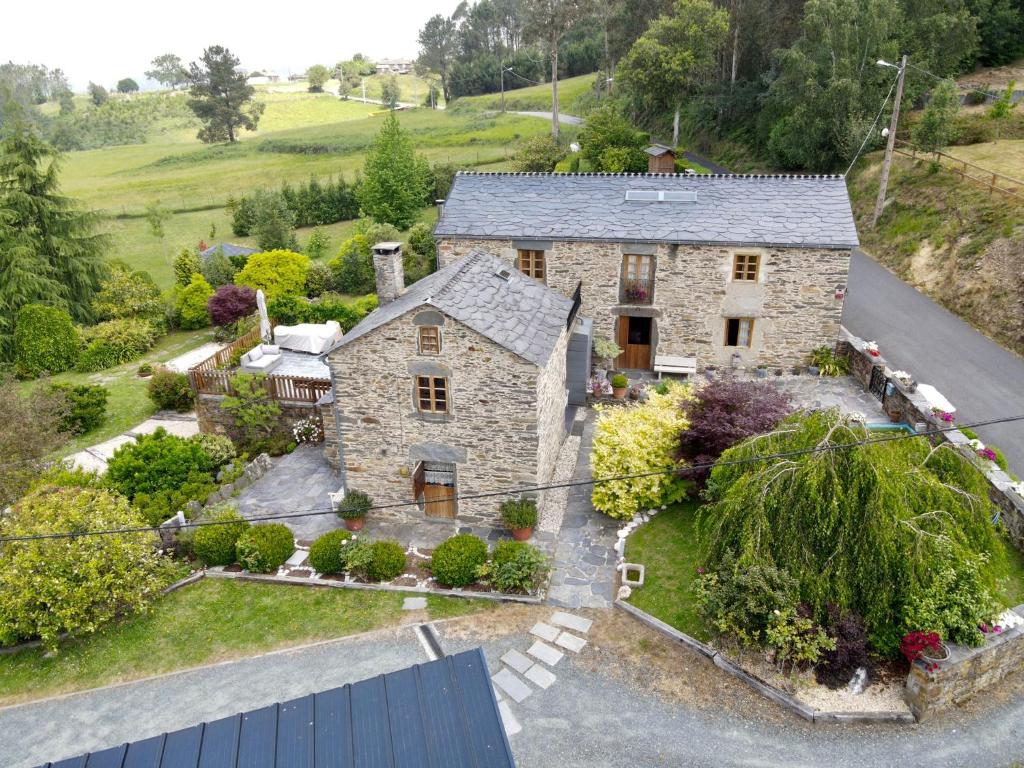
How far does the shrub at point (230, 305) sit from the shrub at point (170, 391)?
7041 millimetres

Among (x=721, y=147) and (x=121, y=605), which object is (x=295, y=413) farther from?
(x=721, y=147)

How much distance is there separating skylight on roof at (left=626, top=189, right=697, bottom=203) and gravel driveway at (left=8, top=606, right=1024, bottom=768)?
53.2ft

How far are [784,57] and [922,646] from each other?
42.2m

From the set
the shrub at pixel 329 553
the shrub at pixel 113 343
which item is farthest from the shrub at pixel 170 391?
the shrub at pixel 329 553

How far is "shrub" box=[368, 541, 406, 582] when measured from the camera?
635 inches

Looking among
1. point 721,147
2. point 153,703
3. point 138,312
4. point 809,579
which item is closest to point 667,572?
point 809,579

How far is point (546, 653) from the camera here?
14.1m

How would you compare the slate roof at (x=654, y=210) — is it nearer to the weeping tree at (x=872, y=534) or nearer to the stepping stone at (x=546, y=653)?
the weeping tree at (x=872, y=534)

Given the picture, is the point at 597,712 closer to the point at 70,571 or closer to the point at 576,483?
the point at 576,483

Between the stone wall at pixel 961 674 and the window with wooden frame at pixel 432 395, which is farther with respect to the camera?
the window with wooden frame at pixel 432 395

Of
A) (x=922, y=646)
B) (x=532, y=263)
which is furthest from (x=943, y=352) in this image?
(x=922, y=646)

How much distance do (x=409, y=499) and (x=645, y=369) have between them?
12.0 meters

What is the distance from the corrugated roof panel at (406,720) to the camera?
804cm

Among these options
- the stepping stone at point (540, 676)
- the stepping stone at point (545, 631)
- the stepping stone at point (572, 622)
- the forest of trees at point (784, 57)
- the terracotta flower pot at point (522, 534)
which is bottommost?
the stepping stone at point (540, 676)
